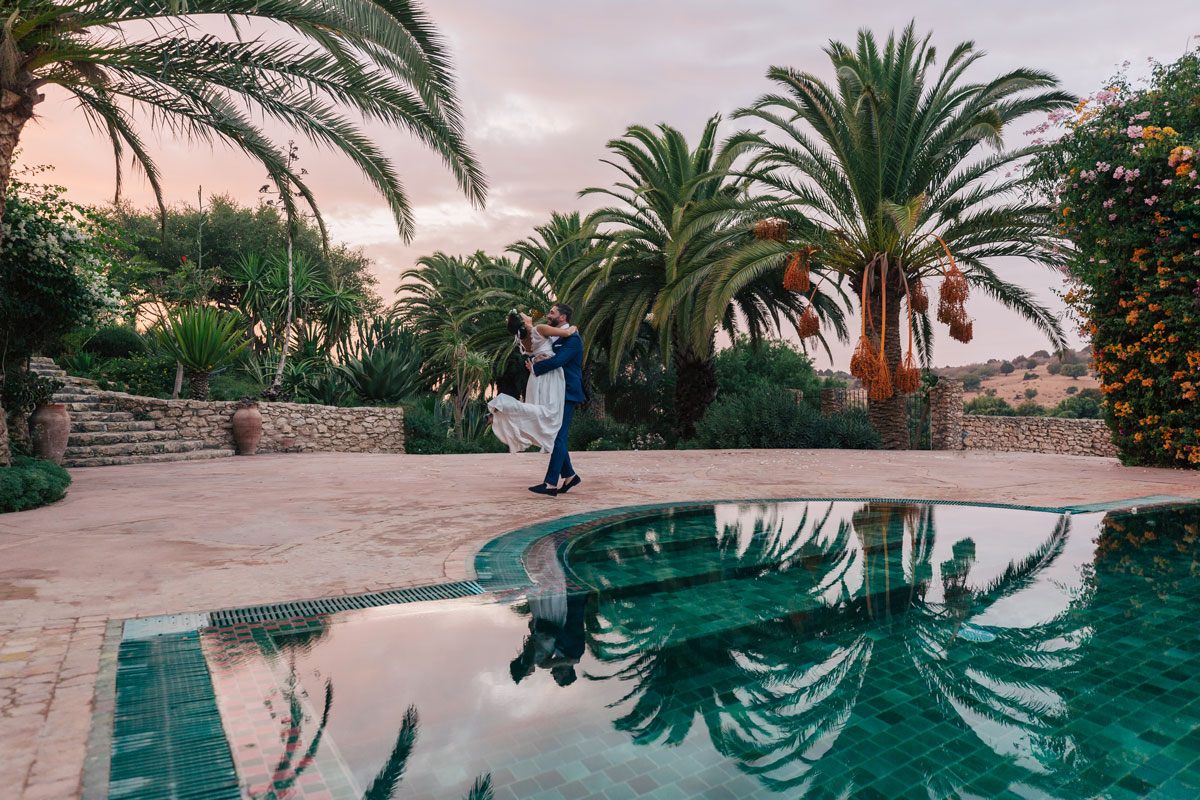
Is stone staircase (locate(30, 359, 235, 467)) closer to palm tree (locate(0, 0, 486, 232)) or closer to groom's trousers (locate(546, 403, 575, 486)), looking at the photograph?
palm tree (locate(0, 0, 486, 232))

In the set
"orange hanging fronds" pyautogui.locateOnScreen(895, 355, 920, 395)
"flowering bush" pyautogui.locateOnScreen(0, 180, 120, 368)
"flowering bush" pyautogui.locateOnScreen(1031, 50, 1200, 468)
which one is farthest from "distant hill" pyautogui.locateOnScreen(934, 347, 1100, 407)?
"flowering bush" pyautogui.locateOnScreen(0, 180, 120, 368)

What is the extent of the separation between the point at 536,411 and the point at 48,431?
629 cm

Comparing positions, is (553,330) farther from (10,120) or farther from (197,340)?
(197,340)

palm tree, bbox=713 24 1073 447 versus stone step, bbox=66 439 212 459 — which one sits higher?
palm tree, bbox=713 24 1073 447

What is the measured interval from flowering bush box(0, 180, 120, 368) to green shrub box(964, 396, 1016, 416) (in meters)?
30.6

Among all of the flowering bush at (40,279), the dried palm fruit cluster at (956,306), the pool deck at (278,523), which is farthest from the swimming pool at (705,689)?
the dried palm fruit cluster at (956,306)

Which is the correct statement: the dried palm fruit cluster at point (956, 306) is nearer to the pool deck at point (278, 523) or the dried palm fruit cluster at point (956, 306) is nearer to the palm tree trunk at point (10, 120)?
the pool deck at point (278, 523)

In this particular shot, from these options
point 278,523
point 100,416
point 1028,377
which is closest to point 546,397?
point 278,523

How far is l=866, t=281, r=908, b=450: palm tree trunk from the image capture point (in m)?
12.7

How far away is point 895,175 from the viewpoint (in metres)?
11.9

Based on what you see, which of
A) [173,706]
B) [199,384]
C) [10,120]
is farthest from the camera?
[199,384]

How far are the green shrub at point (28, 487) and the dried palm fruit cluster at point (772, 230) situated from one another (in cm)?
1038

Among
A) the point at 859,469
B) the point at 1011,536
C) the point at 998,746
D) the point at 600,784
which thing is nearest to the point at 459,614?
the point at 600,784

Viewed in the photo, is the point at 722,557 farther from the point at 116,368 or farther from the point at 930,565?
the point at 116,368
